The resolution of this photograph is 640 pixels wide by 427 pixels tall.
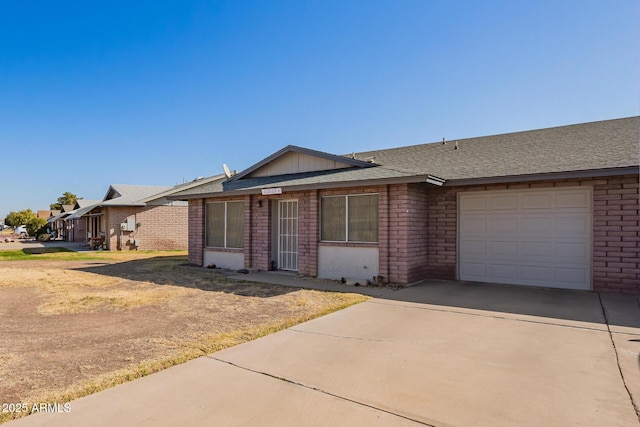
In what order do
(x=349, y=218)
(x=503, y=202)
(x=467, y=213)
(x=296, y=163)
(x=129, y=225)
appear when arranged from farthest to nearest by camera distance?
(x=129, y=225), (x=296, y=163), (x=349, y=218), (x=467, y=213), (x=503, y=202)

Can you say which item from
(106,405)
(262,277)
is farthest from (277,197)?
(106,405)

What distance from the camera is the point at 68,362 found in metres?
4.19

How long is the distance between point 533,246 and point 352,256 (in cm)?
451

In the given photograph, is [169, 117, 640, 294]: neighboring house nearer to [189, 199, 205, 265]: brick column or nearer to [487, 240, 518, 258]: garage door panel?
[487, 240, 518, 258]: garage door panel

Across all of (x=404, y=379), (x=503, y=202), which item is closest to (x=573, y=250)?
(x=503, y=202)

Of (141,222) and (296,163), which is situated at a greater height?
(296,163)

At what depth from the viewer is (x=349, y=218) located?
1020 cm

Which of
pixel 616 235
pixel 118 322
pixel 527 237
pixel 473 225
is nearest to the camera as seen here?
pixel 118 322

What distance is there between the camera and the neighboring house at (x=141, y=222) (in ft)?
72.8

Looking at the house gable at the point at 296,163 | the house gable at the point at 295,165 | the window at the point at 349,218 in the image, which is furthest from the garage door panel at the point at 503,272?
the house gable at the point at 295,165

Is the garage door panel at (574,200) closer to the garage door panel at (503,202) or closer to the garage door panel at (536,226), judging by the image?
the garage door panel at (536,226)

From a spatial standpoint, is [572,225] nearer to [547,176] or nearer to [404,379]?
[547,176]

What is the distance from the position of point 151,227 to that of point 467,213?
780 inches

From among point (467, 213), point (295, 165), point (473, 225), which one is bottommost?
point (473, 225)
